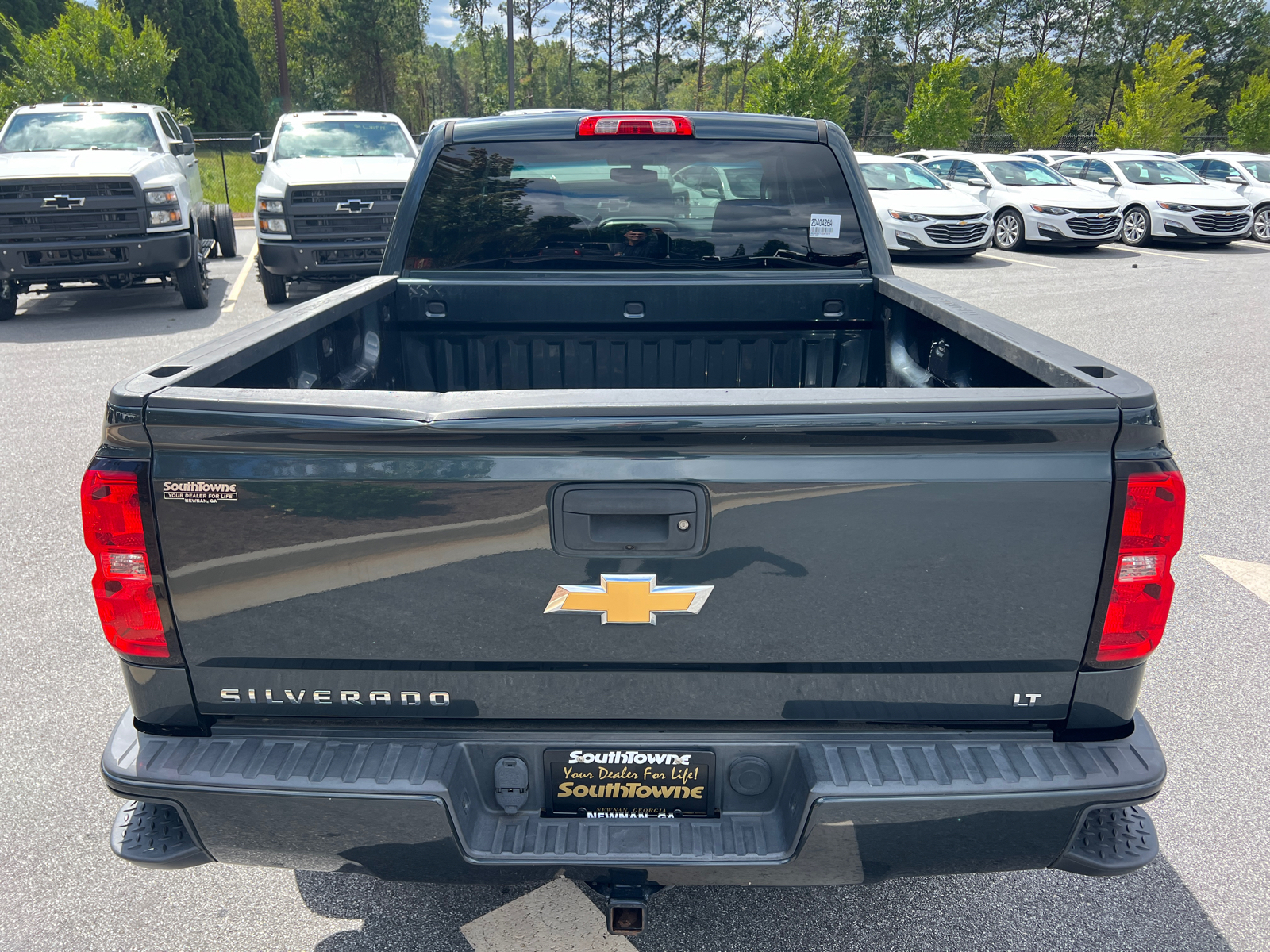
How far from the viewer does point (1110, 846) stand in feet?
6.71

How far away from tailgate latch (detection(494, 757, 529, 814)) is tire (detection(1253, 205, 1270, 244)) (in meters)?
23.0

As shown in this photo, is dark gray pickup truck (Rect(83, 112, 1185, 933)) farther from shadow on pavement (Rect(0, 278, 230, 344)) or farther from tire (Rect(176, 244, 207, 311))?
tire (Rect(176, 244, 207, 311))

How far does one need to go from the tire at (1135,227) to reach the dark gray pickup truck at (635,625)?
20.1 meters

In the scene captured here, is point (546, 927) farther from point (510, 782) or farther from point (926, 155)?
point (926, 155)

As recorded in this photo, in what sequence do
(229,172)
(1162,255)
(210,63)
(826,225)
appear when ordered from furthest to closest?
(210,63) < (229,172) < (1162,255) < (826,225)

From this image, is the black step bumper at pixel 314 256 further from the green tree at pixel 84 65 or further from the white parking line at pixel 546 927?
the green tree at pixel 84 65

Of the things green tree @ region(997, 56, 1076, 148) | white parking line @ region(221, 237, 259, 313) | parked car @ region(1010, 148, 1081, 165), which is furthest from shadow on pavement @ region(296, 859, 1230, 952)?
green tree @ region(997, 56, 1076, 148)

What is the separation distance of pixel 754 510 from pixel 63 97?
28526 mm

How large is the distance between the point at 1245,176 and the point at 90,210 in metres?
22.0

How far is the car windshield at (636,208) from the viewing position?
3645 mm

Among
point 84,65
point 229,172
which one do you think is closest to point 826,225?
point 84,65

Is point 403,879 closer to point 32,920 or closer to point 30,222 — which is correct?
point 32,920

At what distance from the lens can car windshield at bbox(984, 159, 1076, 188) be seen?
18.8 meters

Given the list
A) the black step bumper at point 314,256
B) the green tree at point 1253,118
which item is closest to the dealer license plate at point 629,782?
the black step bumper at point 314,256
